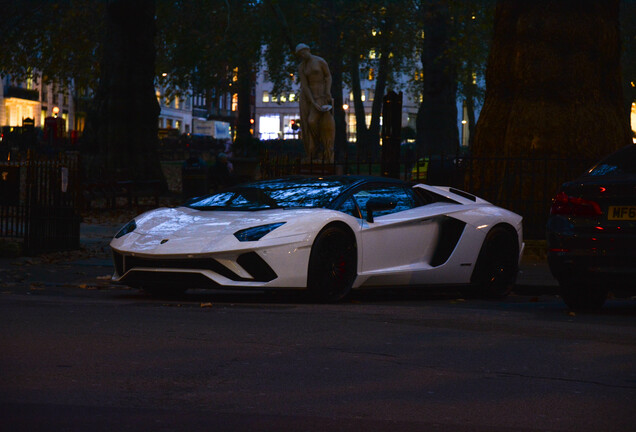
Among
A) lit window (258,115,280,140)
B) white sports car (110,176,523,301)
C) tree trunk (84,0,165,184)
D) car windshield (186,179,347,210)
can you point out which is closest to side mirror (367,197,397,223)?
white sports car (110,176,523,301)

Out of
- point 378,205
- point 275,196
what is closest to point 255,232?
point 275,196

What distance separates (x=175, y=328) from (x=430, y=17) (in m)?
33.7

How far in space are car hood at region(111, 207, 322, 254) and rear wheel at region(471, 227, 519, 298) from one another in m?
2.12

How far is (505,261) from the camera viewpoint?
40.5 ft

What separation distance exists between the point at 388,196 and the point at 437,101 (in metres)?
31.3

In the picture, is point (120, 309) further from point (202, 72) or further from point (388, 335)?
point (202, 72)

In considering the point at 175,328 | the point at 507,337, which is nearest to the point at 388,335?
the point at 507,337

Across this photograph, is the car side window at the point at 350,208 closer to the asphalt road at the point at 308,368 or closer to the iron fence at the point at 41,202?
the asphalt road at the point at 308,368

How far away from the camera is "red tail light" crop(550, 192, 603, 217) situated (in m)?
10.0

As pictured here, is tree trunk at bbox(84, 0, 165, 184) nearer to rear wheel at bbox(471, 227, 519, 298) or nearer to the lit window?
rear wheel at bbox(471, 227, 519, 298)

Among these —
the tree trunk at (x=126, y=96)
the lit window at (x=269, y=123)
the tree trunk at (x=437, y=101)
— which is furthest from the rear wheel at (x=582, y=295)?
the lit window at (x=269, y=123)

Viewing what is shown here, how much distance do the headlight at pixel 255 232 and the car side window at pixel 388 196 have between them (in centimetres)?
110

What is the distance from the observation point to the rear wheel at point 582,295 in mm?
10500

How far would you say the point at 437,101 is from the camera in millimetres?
42625
